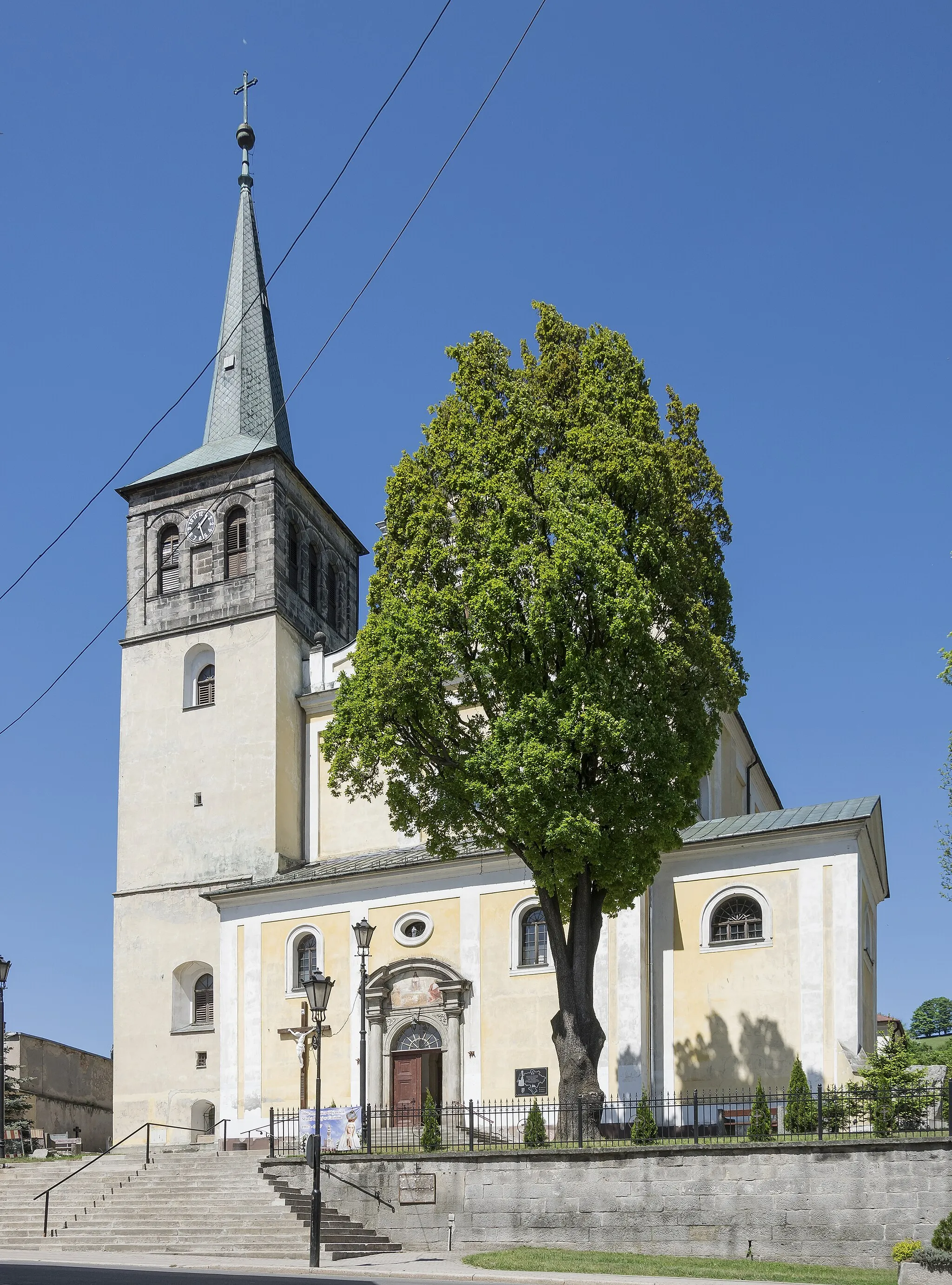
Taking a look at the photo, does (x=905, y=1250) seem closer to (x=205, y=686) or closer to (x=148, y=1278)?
(x=148, y=1278)

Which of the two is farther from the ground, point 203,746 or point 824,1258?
point 203,746

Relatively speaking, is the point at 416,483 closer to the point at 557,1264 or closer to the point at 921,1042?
the point at 557,1264

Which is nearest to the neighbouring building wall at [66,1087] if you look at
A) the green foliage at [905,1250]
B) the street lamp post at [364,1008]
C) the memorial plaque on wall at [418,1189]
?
the street lamp post at [364,1008]

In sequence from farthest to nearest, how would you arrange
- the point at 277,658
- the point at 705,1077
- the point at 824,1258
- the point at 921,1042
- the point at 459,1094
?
the point at 921,1042
the point at 277,658
the point at 459,1094
the point at 705,1077
the point at 824,1258

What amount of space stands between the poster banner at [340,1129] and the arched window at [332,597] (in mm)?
18438

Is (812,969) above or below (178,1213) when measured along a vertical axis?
above

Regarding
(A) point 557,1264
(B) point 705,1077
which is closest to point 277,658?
(B) point 705,1077

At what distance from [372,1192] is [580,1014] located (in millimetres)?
4423

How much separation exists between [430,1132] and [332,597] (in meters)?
22.3

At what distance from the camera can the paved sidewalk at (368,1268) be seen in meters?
16.7

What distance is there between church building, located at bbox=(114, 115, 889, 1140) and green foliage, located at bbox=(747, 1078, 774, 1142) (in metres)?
5.09

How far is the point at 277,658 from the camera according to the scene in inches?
1495

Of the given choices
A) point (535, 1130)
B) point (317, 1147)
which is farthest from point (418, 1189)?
point (317, 1147)

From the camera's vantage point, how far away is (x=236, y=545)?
40.0 meters
